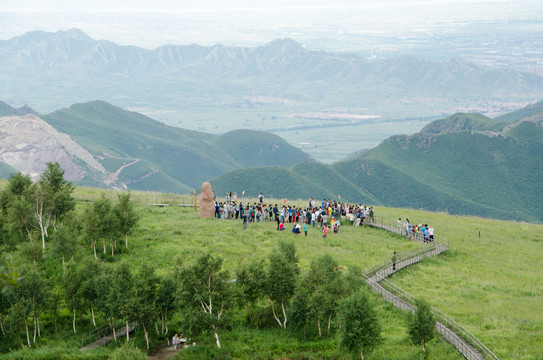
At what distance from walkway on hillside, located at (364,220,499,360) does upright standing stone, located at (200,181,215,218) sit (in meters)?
17.4

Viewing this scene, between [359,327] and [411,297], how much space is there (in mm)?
9449

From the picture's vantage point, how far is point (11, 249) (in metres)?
50.9

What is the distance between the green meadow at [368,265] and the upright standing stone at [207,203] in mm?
1867

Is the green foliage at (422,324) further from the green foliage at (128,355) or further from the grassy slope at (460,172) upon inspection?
the grassy slope at (460,172)

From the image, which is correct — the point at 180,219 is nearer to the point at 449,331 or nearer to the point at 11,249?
the point at 11,249

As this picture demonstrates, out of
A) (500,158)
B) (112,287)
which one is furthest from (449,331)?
(500,158)

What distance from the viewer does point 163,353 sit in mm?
38094

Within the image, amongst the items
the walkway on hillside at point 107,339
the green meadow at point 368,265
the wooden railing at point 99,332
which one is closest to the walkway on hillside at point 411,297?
the green meadow at point 368,265

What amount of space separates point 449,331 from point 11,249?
36.0 metres

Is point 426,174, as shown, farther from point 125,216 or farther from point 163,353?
point 163,353

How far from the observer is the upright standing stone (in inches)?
2484

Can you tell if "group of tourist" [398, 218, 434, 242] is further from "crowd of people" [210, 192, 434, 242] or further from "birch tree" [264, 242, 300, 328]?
"birch tree" [264, 242, 300, 328]

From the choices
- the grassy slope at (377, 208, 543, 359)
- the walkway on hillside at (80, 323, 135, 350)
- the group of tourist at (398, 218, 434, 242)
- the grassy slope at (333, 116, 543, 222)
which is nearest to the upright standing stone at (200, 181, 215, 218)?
the group of tourist at (398, 218, 434, 242)

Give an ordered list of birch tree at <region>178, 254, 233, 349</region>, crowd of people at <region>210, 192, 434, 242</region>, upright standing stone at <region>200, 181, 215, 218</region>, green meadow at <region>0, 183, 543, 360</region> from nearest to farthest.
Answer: green meadow at <region>0, 183, 543, 360</region>
birch tree at <region>178, 254, 233, 349</region>
crowd of people at <region>210, 192, 434, 242</region>
upright standing stone at <region>200, 181, 215, 218</region>
